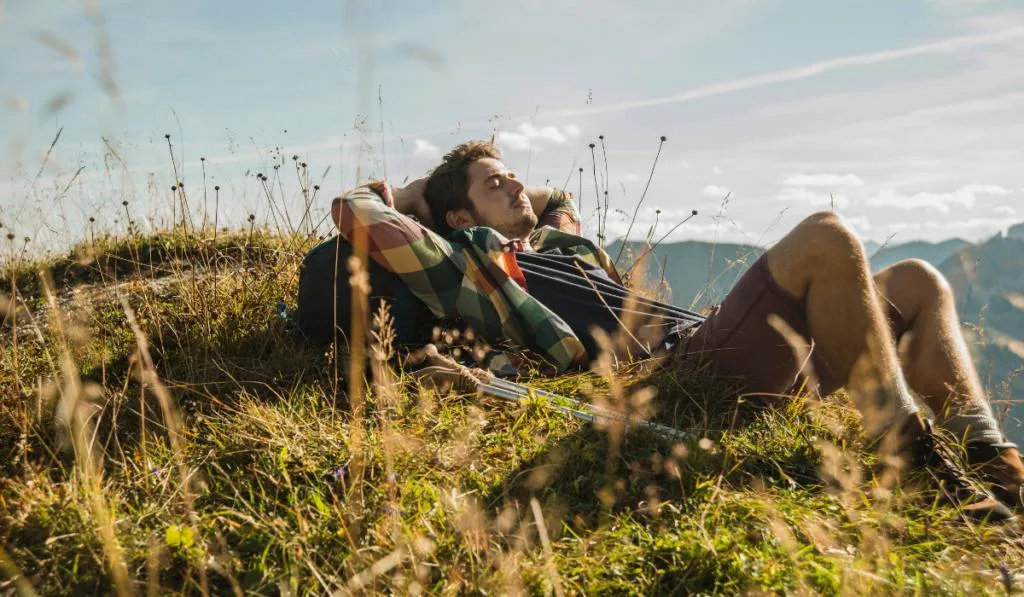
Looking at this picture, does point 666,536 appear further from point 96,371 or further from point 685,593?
point 96,371

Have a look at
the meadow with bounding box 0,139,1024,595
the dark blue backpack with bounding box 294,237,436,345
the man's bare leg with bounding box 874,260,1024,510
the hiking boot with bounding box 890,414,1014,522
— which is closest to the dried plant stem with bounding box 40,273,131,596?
the meadow with bounding box 0,139,1024,595

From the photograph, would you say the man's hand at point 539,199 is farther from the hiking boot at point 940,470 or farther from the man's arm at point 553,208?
the hiking boot at point 940,470

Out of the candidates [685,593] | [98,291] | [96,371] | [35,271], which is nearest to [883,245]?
[685,593]

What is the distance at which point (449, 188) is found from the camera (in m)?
4.10

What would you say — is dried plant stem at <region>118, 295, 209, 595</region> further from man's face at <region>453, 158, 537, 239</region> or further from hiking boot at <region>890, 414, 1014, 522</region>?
hiking boot at <region>890, 414, 1014, 522</region>

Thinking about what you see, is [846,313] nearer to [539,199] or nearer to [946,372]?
[946,372]

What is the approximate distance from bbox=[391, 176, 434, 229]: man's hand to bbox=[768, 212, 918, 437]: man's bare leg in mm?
2076

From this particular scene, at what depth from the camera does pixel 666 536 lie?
191 centimetres

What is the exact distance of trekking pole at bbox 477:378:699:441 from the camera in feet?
8.44

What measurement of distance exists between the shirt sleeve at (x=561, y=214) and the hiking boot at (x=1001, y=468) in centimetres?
260

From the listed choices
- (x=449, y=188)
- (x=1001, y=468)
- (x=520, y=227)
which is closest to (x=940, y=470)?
(x=1001, y=468)

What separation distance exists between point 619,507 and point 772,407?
1.01 metres

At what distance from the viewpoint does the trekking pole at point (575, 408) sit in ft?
8.44

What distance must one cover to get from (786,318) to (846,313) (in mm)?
247
